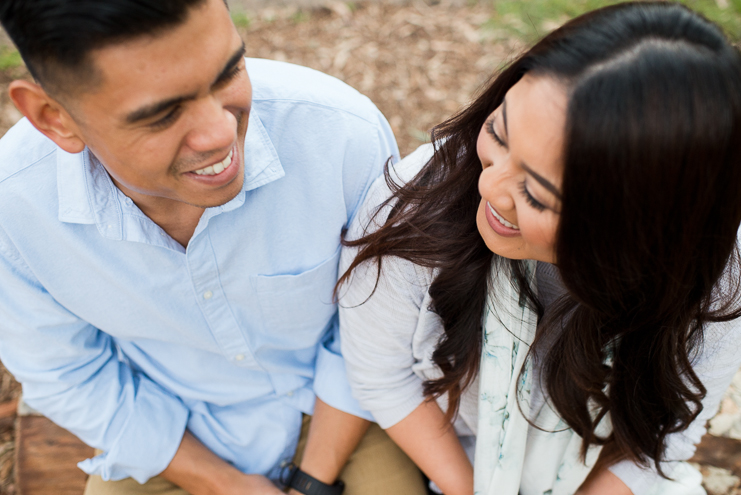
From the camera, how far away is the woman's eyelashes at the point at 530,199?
119cm

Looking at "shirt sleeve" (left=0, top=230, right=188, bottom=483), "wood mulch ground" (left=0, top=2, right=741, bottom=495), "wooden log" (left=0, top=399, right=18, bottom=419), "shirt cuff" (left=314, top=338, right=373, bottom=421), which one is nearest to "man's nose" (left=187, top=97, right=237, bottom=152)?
"shirt sleeve" (left=0, top=230, right=188, bottom=483)

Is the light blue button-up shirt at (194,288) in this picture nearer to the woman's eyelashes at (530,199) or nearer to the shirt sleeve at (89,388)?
the shirt sleeve at (89,388)

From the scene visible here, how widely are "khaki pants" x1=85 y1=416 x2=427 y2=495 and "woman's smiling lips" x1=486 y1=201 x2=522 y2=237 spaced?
122cm

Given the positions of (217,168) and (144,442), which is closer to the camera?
(217,168)

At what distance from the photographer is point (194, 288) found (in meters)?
1.74

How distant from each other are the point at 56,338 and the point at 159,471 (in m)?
0.61

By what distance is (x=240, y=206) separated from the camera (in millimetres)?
1664

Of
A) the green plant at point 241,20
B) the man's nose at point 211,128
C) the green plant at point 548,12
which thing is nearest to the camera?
the man's nose at point 211,128

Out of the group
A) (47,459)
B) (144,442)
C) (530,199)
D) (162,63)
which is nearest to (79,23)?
(162,63)

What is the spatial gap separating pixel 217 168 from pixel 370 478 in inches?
53.4

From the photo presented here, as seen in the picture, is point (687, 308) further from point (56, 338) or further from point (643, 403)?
point (56, 338)

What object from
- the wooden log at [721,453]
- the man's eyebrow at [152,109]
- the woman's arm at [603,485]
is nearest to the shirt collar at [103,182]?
the man's eyebrow at [152,109]

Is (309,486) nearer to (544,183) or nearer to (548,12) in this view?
(544,183)

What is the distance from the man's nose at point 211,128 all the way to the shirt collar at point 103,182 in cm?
25
